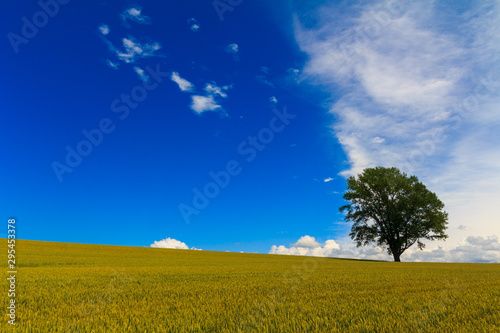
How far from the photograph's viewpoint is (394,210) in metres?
44.9

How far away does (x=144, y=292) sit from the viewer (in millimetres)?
7383

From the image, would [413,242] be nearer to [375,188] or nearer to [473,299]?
[375,188]

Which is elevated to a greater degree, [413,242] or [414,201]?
→ [414,201]

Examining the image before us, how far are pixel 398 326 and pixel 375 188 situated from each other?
45.5 m

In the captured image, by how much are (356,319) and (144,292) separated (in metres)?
5.36

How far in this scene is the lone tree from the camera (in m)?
43.8

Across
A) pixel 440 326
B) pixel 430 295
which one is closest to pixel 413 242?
pixel 430 295

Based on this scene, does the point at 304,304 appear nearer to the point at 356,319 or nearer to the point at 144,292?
the point at 356,319

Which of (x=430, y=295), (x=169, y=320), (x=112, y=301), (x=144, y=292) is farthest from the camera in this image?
(x=144, y=292)

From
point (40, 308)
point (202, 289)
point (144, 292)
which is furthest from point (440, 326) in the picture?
point (40, 308)

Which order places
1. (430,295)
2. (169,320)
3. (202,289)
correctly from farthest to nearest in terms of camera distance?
(202,289) < (430,295) < (169,320)

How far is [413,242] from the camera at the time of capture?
45188 mm

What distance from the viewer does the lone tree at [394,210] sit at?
43.8 meters

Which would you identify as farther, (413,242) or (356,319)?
(413,242)
